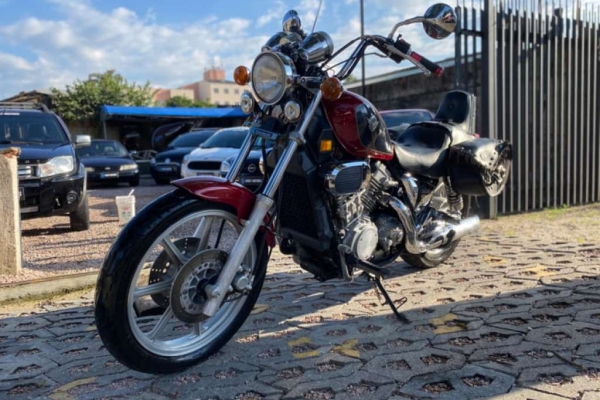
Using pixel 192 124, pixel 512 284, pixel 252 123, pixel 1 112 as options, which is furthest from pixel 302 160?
pixel 192 124

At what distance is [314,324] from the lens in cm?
342

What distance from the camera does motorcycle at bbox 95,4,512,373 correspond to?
2555mm

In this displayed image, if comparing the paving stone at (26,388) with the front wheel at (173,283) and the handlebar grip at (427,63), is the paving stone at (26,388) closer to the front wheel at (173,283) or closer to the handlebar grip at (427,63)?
the front wheel at (173,283)

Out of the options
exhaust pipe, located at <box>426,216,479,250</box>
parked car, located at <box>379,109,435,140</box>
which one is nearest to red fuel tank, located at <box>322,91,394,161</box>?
exhaust pipe, located at <box>426,216,479,250</box>

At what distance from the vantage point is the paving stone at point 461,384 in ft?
7.99

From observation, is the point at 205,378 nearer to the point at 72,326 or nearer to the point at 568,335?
the point at 72,326

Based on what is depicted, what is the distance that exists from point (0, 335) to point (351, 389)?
7.68ft

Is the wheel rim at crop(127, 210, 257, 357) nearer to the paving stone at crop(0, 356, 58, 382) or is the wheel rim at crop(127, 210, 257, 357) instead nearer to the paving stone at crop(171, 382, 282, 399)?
the paving stone at crop(171, 382, 282, 399)

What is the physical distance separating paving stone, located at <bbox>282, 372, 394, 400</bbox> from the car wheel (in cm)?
521

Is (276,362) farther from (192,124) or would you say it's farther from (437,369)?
(192,124)

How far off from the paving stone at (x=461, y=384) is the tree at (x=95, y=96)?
85.6 ft

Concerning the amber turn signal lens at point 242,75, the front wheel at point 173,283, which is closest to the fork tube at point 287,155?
the front wheel at point 173,283

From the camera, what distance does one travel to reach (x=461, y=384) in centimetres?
254

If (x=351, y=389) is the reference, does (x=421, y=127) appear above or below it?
above
